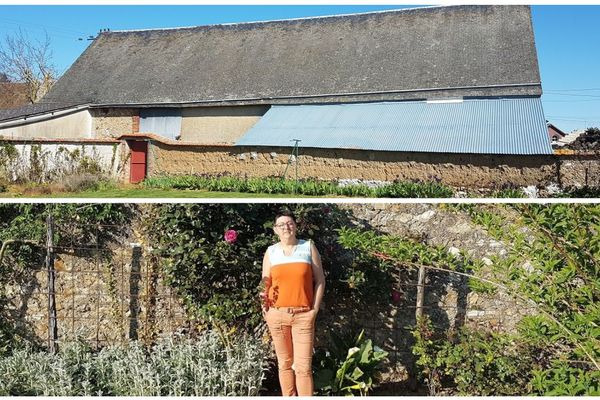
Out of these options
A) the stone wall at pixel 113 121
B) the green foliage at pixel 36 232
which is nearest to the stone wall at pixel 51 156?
the stone wall at pixel 113 121

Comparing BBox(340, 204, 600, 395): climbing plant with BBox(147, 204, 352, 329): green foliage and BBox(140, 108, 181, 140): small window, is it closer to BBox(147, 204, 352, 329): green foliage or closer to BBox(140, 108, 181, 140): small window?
BBox(147, 204, 352, 329): green foliage

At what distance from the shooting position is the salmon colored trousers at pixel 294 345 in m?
3.85

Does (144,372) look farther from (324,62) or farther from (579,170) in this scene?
(324,62)

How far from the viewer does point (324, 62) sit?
2005cm

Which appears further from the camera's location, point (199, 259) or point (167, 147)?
point (167, 147)

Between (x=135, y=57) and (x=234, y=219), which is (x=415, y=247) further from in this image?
(x=135, y=57)

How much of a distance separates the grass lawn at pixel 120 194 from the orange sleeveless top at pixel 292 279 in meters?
9.40

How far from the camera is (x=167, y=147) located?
16844 mm

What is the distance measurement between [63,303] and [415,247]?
3426mm

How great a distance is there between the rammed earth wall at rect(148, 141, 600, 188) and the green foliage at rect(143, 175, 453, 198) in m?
0.33

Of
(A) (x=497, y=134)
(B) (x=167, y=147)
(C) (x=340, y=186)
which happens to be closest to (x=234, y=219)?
(C) (x=340, y=186)

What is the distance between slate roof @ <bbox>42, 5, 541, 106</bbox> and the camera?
58.1ft

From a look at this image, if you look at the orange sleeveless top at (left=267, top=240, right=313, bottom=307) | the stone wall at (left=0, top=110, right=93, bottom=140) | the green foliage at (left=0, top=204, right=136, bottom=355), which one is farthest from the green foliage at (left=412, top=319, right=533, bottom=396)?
the stone wall at (left=0, top=110, right=93, bottom=140)

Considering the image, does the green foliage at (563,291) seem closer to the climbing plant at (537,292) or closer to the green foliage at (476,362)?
the climbing plant at (537,292)
